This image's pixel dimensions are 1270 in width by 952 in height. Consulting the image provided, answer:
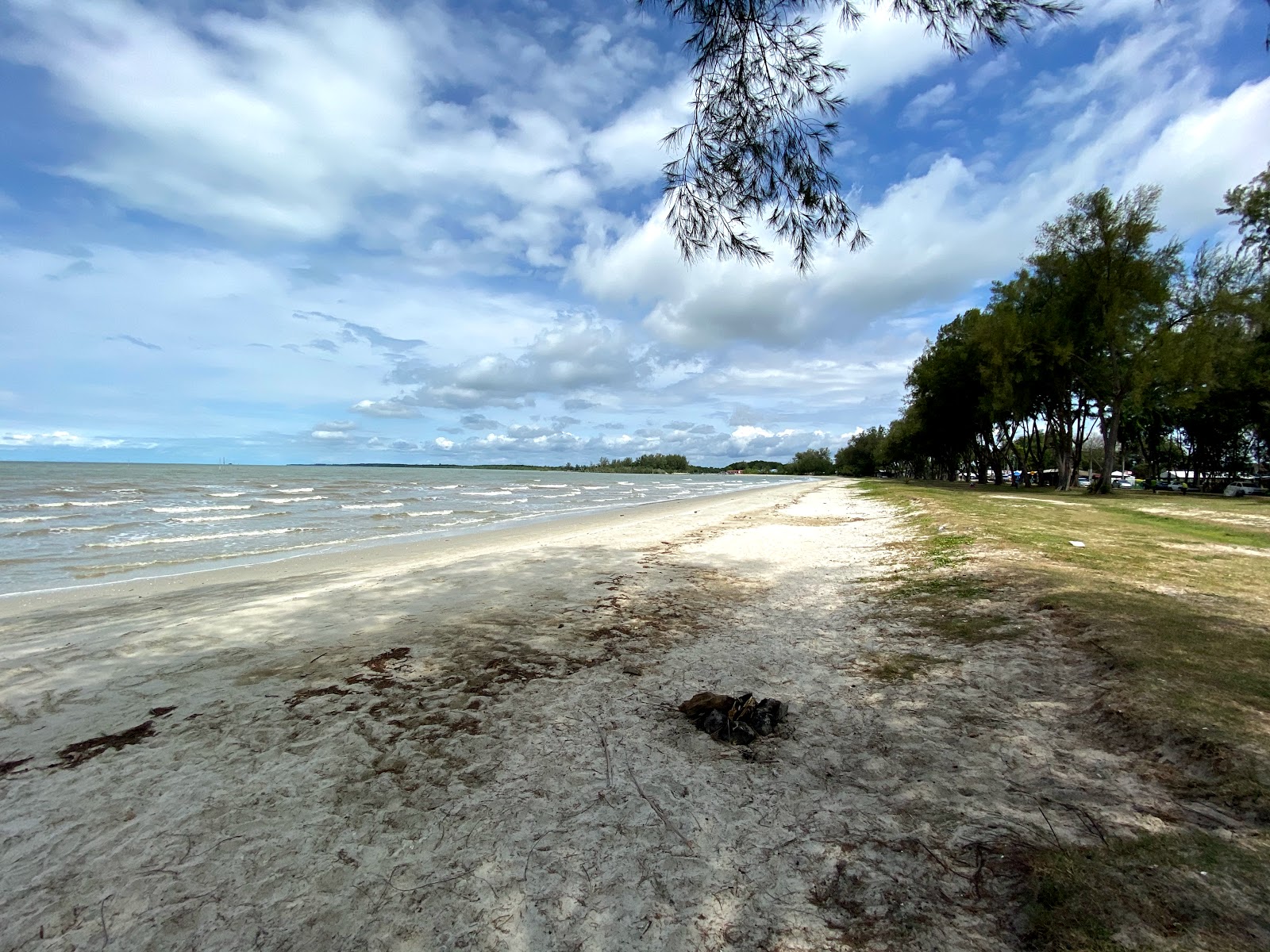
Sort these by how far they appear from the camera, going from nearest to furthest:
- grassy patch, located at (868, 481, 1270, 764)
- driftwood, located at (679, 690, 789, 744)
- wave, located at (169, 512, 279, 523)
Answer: grassy patch, located at (868, 481, 1270, 764) < driftwood, located at (679, 690, 789, 744) < wave, located at (169, 512, 279, 523)

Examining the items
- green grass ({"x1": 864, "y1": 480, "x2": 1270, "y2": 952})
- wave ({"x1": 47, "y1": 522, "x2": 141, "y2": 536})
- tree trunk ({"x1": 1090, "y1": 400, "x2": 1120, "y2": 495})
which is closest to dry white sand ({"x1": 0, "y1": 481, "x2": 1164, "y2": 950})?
green grass ({"x1": 864, "y1": 480, "x2": 1270, "y2": 952})

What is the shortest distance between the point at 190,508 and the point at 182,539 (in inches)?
443

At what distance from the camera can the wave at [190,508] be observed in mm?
23656

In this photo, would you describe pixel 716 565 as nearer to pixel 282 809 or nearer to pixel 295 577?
pixel 295 577

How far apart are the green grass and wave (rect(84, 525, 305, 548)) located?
17105 millimetres

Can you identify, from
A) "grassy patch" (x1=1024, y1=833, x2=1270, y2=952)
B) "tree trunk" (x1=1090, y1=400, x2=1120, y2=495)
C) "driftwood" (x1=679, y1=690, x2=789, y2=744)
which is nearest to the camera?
"grassy patch" (x1=1024, y1=833, x2=1270, y2=952)

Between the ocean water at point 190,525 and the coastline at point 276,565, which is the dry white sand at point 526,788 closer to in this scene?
the coastline at point 276,565

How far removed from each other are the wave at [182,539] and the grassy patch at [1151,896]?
18.4 metres

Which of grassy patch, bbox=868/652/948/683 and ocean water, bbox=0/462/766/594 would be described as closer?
grassy patch, bbox=868/652/948/683

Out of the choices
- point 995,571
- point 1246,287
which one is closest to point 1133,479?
point 1246,287

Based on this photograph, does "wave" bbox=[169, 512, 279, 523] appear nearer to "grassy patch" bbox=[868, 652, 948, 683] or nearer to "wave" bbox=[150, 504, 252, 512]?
"wave" bbox=[150, 504, 252, 512]

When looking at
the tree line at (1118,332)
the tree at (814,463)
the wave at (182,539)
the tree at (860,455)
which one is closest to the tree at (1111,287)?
the tree line at (1118,332)

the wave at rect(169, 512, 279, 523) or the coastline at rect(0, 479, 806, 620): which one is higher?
the wave at rect(169, 512, 279, 523)

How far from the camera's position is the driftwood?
148 inches
